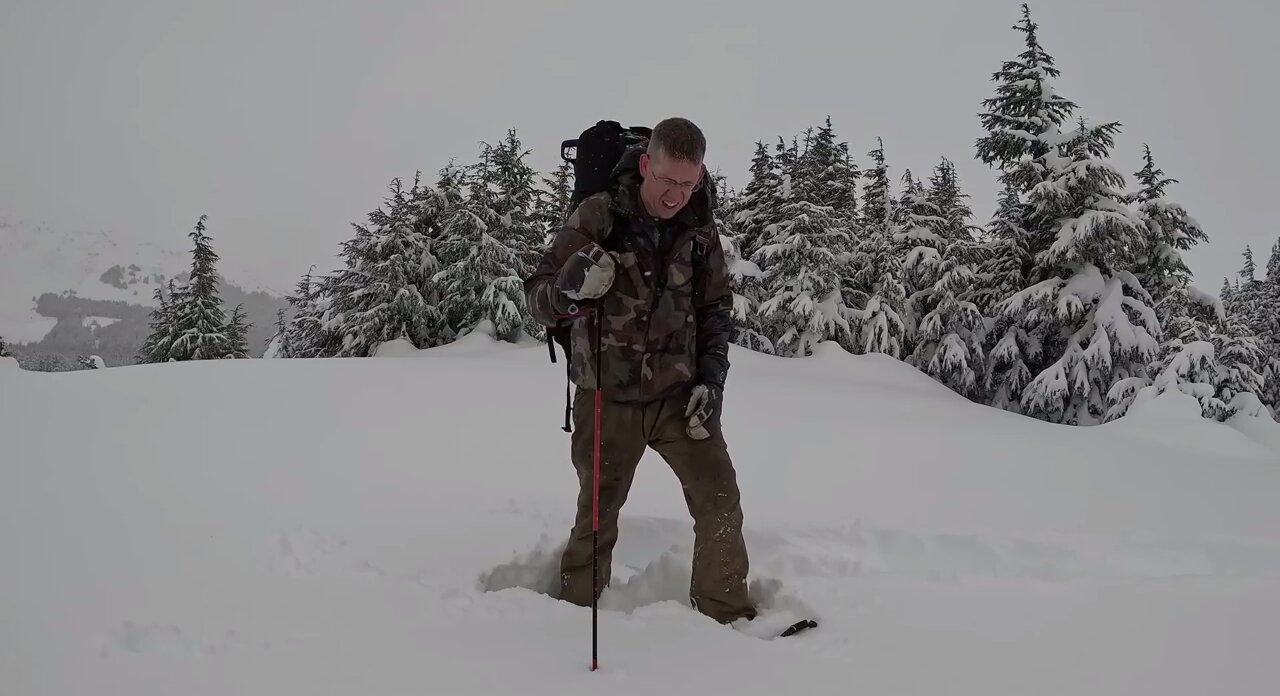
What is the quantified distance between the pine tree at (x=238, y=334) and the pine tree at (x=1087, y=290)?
32.3m

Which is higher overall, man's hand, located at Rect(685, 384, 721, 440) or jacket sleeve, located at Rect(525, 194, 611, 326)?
jacket sleeve, located at Rect(525, 194, 611, 326)

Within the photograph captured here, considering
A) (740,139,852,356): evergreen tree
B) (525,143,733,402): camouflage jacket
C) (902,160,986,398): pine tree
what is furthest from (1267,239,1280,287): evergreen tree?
(525,143,733,402): camouflage jacket

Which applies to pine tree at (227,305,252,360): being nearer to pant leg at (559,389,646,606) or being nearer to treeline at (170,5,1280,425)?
treeline at (170,5,1280,425)

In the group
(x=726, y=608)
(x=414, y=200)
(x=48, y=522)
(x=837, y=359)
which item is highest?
(x=414, y=200)

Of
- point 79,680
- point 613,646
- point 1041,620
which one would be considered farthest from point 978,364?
point 79,680

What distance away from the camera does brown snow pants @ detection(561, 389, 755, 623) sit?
10.7 feet

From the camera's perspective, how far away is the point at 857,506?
4.59 meters

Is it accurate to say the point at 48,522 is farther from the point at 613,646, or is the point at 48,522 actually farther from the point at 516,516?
the point at 613,646

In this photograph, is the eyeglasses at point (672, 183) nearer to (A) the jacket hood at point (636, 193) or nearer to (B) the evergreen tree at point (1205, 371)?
(A) the jacket hood at point (636, 193)

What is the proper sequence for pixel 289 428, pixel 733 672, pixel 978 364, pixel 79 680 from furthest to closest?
pixel 978 364 < pixel 289 428 < pixel 733 672 < pixel 79 680

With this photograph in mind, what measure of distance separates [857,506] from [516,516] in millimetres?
2326

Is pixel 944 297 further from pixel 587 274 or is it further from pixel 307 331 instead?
pixel 307 331

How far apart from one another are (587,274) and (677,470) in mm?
1191

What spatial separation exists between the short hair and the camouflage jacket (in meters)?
0.27
